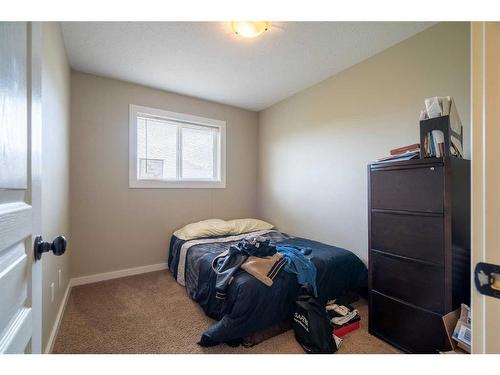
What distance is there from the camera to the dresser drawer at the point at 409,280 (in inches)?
54.4

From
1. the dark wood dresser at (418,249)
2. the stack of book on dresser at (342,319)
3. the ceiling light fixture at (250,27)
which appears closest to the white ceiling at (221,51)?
the ceiling light fixture at (250,27)

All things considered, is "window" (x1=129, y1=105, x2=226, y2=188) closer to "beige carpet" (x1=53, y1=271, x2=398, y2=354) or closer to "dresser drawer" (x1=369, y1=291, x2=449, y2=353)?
"beige carpet" (x1=53, y1=271, x2=398, y2=354)

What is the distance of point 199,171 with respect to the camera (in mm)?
3494

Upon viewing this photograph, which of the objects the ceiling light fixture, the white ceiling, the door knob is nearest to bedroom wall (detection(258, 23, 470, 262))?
the white ceiling

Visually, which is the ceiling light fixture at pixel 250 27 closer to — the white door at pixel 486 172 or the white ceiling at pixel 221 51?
the white ceiling at pixel 221 51

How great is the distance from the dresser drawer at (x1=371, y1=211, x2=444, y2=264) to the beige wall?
2317mm

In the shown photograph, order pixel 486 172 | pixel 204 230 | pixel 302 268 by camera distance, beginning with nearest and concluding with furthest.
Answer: pixel 486 172, pixel 302 268, pixel 204 230

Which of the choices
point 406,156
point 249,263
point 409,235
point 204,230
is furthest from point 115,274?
point 406,156

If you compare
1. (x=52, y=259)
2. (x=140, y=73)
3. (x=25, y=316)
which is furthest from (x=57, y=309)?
(x=140, y=73)

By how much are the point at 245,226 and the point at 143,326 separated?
5.63 feet

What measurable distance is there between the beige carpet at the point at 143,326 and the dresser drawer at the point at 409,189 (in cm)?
104

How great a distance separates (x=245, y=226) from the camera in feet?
10.6

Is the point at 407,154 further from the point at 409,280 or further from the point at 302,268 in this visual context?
the point at 302,268

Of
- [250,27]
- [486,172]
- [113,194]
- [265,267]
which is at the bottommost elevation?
[265,267]
